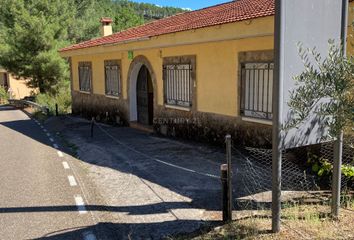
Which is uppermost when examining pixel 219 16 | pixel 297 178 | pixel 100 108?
pixel 219 16

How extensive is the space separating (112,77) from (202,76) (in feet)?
22.6

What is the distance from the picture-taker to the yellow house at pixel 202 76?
9.09m

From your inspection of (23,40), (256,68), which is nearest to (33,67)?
(23,40)

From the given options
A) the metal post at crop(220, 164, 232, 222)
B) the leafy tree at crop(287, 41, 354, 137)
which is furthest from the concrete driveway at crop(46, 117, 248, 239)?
the leafy tree at crop(287, 41, 354, 137)

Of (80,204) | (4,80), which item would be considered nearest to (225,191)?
(80,204)

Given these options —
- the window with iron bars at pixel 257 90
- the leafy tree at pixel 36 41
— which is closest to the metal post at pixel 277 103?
the window with iron bars at pixel 257 90

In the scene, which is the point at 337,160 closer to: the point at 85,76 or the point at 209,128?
the point at 209,128

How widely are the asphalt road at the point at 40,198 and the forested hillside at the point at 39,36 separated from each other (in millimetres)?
20310

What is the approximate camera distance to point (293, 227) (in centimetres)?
498

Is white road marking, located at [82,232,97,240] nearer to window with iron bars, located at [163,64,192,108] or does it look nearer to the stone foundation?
window with iron bars, located at [163,64,192,108]

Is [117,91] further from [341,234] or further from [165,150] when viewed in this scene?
[341,234]

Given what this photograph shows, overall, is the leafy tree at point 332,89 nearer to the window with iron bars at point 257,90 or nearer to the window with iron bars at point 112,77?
the window with iron bars at point 257,90

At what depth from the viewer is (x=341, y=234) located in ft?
15.6

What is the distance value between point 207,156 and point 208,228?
450 centimetres
